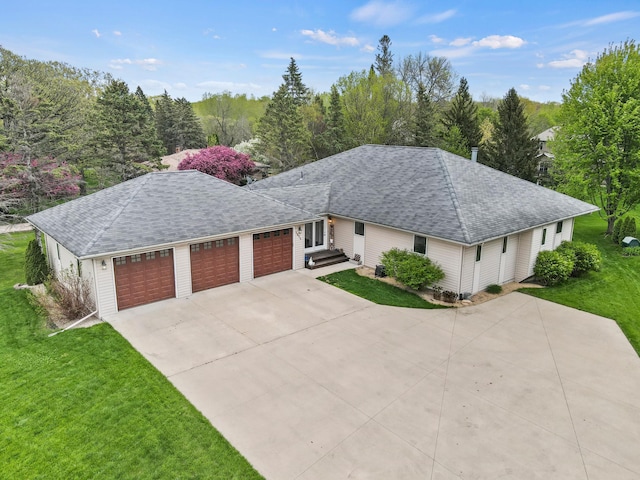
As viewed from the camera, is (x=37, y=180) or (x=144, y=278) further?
(x=37, y=180)

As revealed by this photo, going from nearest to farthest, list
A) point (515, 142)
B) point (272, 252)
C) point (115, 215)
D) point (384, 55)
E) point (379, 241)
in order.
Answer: point (115, 215) < point (272, 252) < point (379, 241) < point (515, 142) < point (384, 55)

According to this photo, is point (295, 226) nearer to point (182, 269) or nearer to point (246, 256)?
point (246, 256)

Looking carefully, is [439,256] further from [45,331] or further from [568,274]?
[45,331]

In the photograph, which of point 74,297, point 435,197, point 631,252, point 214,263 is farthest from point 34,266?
point 631,252

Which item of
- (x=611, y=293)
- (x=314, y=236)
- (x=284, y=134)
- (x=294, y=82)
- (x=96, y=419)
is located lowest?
(x=611, y=293)

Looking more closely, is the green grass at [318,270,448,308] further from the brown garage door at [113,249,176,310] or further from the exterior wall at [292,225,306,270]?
the brown garage door at [113,249,176,310]

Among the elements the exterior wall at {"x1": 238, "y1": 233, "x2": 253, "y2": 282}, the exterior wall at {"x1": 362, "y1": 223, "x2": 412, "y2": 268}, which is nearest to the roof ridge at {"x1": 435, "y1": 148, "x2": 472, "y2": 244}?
the exterior wall at {"x1": 362, "y1": 223, "x2": 412, "y2": 268}

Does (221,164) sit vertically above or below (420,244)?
above

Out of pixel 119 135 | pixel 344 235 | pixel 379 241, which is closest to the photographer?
pixel 379 241

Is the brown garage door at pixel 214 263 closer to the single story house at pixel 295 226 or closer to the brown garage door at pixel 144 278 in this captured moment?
the single story house at pixel 295 226
